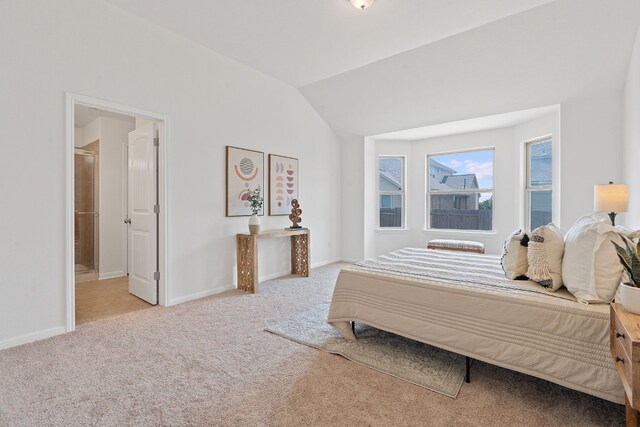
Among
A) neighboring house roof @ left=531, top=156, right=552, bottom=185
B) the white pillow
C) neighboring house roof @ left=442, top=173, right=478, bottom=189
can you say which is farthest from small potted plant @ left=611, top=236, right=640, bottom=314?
neighboring house roof @ left=442, top=173, right=478, bottom=189

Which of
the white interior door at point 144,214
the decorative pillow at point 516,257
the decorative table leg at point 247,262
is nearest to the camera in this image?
the decorative pillow at point 516,257

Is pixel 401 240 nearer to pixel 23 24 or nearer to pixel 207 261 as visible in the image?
pixel 207 261

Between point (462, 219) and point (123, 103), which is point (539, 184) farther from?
point (123, 103)

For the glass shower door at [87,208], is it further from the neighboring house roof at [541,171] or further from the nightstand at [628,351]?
the neighboring house roof at [541,171]

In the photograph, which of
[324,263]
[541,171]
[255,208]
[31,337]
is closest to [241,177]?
[255,208]

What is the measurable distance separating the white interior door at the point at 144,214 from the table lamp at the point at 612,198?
4568mm

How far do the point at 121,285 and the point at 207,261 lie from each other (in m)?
1.57

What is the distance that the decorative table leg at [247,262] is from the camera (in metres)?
3.84

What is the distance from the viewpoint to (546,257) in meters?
1.98

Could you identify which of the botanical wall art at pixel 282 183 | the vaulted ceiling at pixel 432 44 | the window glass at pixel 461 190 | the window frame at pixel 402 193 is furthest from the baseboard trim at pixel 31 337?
the window glass at pixel 461 190

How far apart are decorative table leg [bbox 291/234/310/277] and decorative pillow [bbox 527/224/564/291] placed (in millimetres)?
3072

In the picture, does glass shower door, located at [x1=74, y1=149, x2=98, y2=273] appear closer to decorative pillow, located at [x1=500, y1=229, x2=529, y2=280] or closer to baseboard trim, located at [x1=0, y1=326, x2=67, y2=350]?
baseboard trim, located at [x1=0, y1=326, x2=67, y2=350]

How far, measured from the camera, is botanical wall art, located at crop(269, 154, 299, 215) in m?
4.57

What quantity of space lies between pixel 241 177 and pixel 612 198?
4019mm
